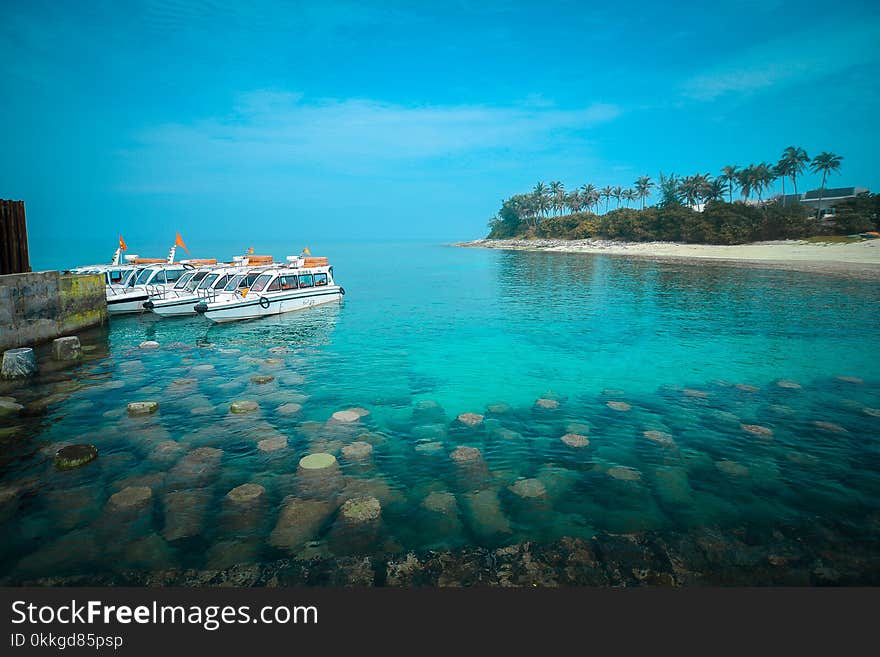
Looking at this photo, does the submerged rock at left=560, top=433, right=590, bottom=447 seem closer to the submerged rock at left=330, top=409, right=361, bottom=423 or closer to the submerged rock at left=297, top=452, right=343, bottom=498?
the submerged rock at left=297, top=452, right=343, bottom=498

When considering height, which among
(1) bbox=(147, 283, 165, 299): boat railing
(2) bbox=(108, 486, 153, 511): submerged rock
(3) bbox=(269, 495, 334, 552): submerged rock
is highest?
(1) bbox=(147, 283, 165, 299): boat railing

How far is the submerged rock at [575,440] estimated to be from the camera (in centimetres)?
1048

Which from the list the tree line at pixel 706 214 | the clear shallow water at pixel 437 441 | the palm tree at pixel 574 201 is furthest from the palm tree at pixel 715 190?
the clear shallow water at pixel 437 441

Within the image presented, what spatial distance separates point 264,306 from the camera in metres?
27.2

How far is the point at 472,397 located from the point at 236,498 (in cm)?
794

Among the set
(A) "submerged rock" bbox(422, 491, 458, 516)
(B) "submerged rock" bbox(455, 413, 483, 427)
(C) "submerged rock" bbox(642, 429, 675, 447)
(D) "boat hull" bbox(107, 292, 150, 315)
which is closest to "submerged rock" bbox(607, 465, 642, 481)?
(C) "submerged rock" bbox(642, 429, 675, 447)

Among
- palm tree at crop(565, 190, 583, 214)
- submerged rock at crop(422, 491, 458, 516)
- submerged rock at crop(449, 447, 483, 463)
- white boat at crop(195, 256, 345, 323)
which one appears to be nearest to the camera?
submerged rock at crop(422, 491, 458, 516)

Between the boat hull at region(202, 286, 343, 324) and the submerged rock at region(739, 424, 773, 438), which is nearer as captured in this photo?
the submerged rock at region(739, 424, 773, 438)

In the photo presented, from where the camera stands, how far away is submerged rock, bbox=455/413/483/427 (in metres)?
11.9

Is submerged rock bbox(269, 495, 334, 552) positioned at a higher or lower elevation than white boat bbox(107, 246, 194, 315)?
lower

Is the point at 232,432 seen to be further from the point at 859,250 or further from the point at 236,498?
the point at 859,250

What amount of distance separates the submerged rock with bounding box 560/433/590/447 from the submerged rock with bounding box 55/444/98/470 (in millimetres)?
10922

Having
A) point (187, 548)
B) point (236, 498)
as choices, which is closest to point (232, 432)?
point (236, 498)

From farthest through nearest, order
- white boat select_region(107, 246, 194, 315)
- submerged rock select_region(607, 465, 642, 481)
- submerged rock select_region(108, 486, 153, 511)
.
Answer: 1. white boat select_region(107, 246, 194, 315)
2. submerged rock select_region(607, 465, 642, 481)
3. submerged rock select_region(108, 486, 153, 511)
